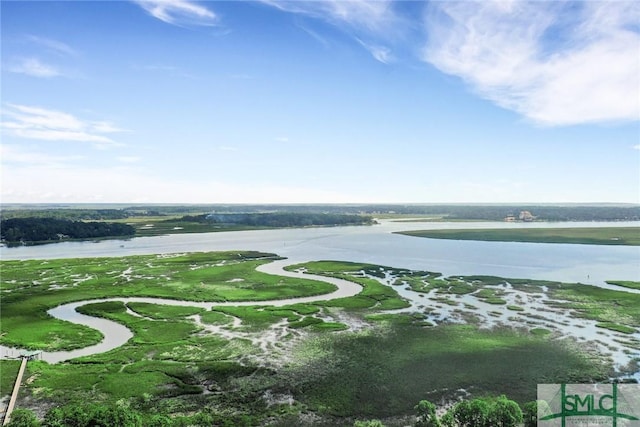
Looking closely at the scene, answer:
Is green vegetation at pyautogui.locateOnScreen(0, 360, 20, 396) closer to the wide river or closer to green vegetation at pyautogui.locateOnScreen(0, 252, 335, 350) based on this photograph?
green vegetation at pyautogui.locateOnScreen(0, 252, 335, 350)

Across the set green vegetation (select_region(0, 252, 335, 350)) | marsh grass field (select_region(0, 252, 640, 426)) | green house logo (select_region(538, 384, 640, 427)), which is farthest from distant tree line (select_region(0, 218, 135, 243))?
green house logo (select_region(538, 384, 640, 427))

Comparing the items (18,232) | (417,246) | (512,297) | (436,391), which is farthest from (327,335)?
(18,232)

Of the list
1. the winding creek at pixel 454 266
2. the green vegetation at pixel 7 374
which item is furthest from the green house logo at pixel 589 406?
the green vegetation at pixel 7 374

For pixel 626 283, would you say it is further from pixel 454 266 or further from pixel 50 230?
pixel 50 230

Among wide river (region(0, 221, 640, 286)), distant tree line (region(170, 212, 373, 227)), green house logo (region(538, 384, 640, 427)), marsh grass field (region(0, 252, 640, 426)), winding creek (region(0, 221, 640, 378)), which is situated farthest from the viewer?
distant tree line (region(170, 212, 373, 227))

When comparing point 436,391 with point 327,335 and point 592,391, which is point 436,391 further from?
point 327,335

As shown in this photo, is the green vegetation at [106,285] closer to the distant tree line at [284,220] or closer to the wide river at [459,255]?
the wide river at [459,255]

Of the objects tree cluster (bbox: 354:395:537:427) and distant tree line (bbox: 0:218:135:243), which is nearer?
tree cluster (bbox: 354:395:537:427)
